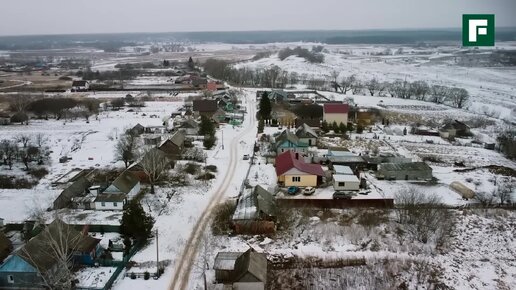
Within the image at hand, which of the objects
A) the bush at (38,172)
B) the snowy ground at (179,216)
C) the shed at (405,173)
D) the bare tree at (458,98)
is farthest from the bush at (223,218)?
the bare tree at (458,98)

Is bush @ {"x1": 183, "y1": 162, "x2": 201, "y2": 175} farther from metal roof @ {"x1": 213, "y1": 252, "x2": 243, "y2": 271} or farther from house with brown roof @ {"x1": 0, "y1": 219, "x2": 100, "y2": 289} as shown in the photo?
house with brown roof @ {"x1": 0, "y1": 219, "x2": 100, "y2": 289}

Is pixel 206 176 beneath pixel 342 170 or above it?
beneath

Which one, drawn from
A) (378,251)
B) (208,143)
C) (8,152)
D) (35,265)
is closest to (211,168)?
(208,143)

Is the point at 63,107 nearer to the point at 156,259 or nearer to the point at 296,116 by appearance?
the point at 296,116

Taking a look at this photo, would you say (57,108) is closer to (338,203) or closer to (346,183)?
(346,183)

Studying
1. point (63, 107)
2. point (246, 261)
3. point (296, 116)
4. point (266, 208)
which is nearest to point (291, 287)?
point (246, 261)

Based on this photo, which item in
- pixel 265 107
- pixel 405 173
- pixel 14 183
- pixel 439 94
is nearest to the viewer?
pixel 14 183

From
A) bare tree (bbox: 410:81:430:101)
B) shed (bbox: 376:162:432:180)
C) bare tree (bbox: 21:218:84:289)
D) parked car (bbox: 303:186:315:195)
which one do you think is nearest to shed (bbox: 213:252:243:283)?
bare tree (bbox: 21:218:84:289)
